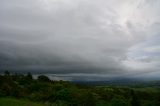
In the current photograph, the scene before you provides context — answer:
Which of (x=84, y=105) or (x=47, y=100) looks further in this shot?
(x=47, y=100)

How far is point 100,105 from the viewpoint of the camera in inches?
4003

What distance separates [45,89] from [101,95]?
35.7m

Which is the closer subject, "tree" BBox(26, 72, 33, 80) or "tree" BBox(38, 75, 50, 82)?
"tree" BBox(26, 72, 33, 80)

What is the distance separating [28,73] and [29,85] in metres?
27.9

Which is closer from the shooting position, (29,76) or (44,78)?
(29,76)

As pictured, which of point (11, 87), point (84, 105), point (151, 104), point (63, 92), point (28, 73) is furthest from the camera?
point (28, 73)

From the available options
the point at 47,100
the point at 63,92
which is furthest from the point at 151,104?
the point at 47,100

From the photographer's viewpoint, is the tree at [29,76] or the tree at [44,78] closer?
the tree at [29,76]

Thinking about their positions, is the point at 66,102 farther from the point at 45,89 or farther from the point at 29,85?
the point at 29,85

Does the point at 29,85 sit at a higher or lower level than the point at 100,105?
higher

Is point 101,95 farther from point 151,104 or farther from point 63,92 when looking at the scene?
point 63,92

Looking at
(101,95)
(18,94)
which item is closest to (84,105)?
(18,94)

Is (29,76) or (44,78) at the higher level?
(44,78)

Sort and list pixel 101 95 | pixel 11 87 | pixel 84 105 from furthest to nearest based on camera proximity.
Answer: pixel 101 95 → pixel 11 87 → pixel 84 105
